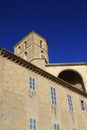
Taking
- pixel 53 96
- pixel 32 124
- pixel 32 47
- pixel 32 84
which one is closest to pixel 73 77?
pixel 32 47

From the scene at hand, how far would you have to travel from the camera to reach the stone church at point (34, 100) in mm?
11664

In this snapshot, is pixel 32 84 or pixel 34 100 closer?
pixel 34 100

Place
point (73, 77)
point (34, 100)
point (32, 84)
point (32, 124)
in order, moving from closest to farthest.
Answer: point (32, 124) → point (34, 100) → point (32, 84) → point (73, 77)

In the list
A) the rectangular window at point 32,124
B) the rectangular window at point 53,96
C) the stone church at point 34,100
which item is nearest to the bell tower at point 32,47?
the stone church at point 34,100

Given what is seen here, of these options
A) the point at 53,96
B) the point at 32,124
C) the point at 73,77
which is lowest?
the point at 32,124

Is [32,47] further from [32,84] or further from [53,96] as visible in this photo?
[32,84]

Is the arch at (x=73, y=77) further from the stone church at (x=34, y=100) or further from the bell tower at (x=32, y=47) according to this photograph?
the bell tower at (x=32, y=47)

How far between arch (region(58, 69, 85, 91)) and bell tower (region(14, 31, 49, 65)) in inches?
244

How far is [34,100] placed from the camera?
13.7 m

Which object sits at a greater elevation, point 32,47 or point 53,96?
point 32,47

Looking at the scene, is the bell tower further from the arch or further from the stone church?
the stone church

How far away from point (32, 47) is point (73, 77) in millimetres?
10439

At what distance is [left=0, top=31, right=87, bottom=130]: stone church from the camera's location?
11664 millimetres

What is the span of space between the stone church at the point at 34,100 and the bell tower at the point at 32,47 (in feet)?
47.5
